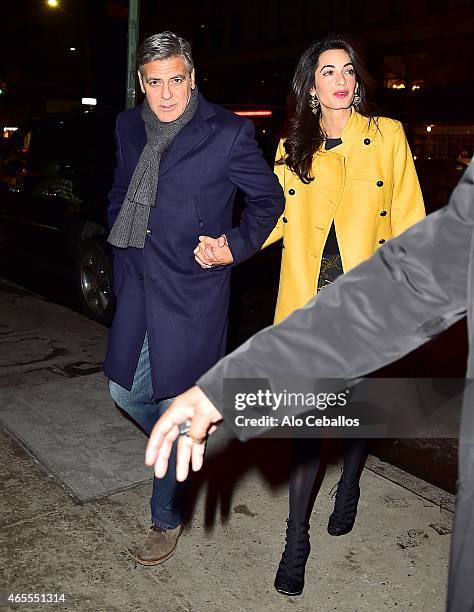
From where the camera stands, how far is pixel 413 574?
307 centimetres

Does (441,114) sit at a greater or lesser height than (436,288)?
greater

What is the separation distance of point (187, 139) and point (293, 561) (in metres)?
1.78

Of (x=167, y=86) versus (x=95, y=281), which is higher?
(x=167, y=86)

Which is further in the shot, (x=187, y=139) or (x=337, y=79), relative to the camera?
(x=337, y=79)

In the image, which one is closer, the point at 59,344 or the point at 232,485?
the point at 232,485

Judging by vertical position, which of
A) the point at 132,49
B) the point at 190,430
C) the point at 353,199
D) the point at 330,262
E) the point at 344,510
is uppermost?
the point at 132,49

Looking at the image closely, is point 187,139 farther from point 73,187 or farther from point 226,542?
point 73,187

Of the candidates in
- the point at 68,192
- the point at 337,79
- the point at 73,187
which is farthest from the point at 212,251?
the point at 68,192

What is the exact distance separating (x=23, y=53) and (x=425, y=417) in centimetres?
5647

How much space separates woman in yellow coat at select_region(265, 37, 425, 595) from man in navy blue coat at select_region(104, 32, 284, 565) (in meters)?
0.16

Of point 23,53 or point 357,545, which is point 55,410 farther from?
point 23,53

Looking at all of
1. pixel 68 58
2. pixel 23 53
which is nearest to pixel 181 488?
pixel 23 53

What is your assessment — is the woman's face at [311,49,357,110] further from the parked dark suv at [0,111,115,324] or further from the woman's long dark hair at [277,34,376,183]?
the parked dark suv at [0,111,115,324]

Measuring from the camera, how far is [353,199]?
3.12 metres
